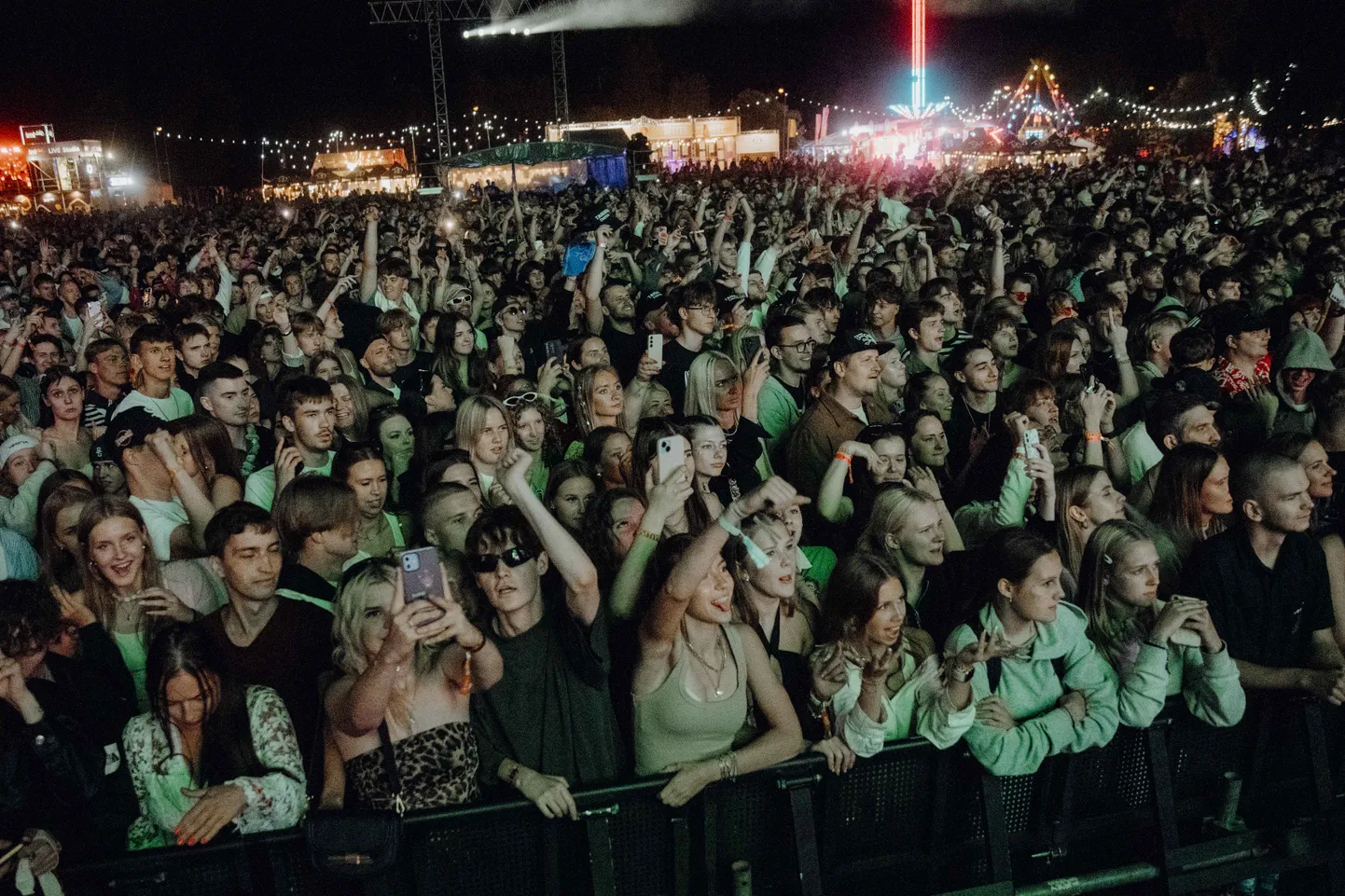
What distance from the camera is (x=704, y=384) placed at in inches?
191

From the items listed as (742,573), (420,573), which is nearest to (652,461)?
(742,573)

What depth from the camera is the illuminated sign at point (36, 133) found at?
52750 millimetres

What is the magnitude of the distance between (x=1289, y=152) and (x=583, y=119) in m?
56.8

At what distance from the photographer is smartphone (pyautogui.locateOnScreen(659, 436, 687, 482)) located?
276 cm

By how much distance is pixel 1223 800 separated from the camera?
3143 mm

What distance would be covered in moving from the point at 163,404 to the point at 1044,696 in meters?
4.71

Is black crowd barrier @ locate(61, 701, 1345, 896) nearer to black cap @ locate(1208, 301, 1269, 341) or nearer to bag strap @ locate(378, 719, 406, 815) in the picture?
bag strap @ locate(378, 719, 406, 815)

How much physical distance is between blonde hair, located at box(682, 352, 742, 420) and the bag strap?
253cm

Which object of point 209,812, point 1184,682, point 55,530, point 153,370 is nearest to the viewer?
point 209,812

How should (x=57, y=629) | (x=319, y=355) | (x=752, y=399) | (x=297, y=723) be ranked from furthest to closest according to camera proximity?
1. (x=319, y=355)
2. (x=752, y=399)
3. (x=297, y=723)
4. (x=57, y=629)

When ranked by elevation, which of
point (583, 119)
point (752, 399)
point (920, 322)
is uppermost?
point (583, 119)

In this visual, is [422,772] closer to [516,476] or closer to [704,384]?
[516,476]

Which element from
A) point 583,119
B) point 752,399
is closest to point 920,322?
point 752,399

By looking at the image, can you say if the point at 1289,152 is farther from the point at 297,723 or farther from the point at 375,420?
the point at 297,723
